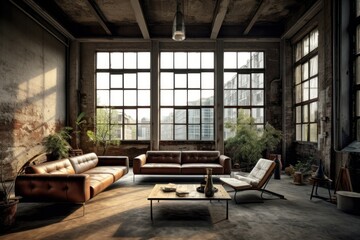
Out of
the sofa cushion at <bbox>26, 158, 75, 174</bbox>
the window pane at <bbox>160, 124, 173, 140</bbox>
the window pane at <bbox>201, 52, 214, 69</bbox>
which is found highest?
the window pane at <bbox>201, 52, 214, 69</bbox>

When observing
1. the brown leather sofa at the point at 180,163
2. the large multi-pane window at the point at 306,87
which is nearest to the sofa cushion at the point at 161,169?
the brown leather sofa at the point at 180,163

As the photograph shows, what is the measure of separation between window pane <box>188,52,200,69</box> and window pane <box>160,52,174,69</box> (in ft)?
2.48

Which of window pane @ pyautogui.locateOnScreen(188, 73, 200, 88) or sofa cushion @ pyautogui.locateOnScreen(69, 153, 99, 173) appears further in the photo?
window pane @ pyautogui.locateOnScreen(188, 73, 200, 88)

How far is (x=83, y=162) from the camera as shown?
5484mm

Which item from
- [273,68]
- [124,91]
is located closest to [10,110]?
[124,91]

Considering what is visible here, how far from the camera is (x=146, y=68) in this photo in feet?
30.4

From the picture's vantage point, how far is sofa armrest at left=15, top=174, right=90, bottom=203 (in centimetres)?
363

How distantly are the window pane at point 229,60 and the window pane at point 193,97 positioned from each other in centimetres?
163

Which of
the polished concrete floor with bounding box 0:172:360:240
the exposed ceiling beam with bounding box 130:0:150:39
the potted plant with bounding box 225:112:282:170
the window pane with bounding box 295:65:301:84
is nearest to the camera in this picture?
the polished concrete floor with bounding box 0:172:360:240

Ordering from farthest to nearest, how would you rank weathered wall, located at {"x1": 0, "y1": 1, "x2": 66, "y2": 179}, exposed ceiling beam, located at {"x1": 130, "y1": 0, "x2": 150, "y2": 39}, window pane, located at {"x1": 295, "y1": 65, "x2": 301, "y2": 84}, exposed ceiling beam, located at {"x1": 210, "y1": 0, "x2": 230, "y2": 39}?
window pane, located at {"x1": 295, "y1": 65, "x2": 301, "y2": 84} < exposed ceiling beam, located at {"x1": 210, "y1": 0, "x2": 230, "y2": 39} < exposed ceiling beam, located at {"x1": 130, "y1": 0, "x2": 150, "y2": 39} < weathered wall, located at {"x1": 0, "y1": 1, "x2": 66, "y2": 179}

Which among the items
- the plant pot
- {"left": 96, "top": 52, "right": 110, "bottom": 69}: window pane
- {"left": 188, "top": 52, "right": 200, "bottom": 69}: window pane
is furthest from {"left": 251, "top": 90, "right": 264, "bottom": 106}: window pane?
the plant pot

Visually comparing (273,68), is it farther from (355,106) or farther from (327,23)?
(355,106)

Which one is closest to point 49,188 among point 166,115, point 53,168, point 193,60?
point 53,168

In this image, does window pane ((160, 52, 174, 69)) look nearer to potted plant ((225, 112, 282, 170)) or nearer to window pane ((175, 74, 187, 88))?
window pane ((175, 74, 187, 88))
